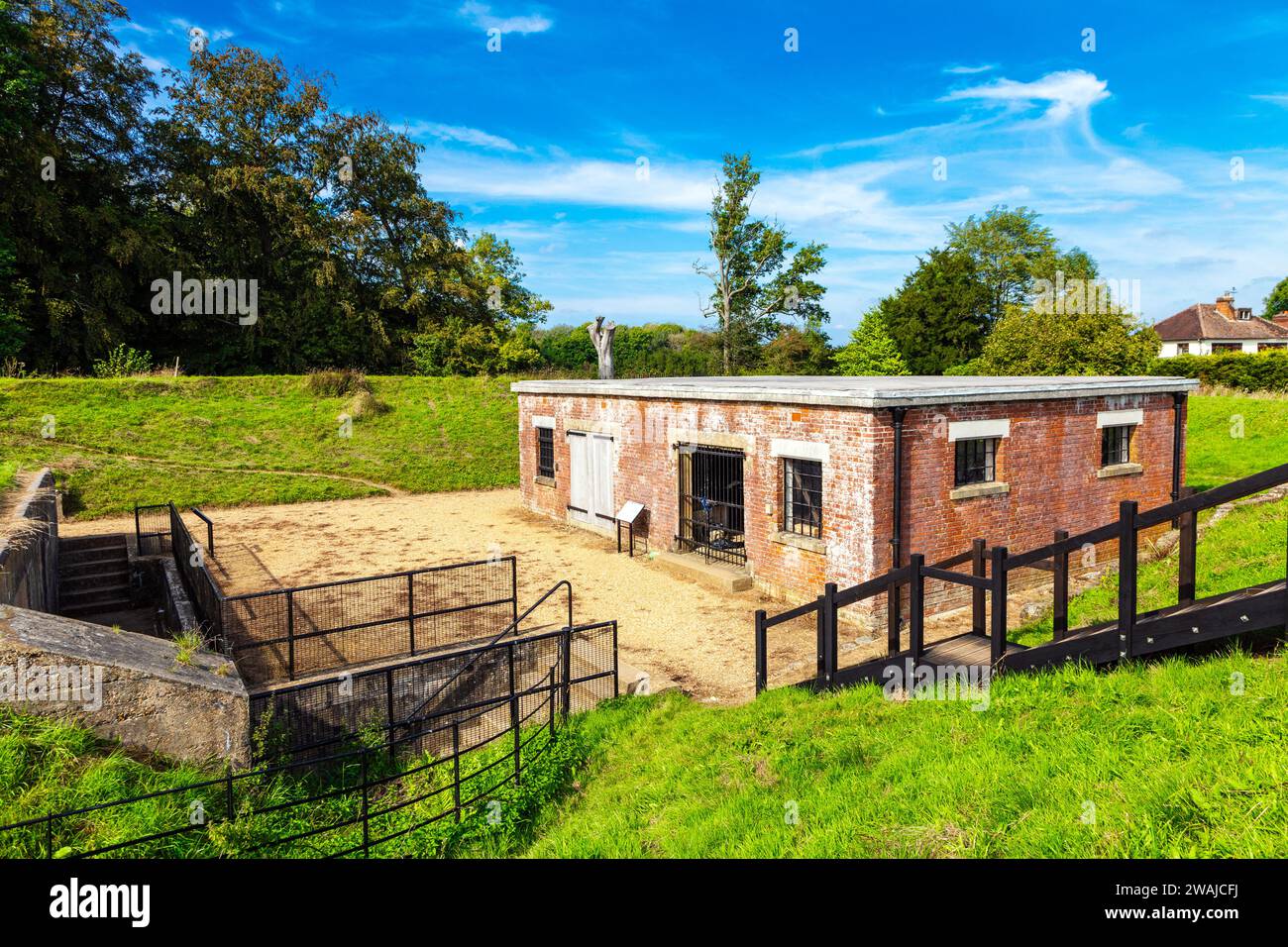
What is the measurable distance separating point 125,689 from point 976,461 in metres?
11.6

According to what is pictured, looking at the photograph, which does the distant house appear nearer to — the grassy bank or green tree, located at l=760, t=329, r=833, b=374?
green tree, located at l=760, t=329, r=833, b=374

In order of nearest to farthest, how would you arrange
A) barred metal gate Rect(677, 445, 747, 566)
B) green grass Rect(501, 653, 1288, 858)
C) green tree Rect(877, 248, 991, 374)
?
1. green grass Rect(501, 653, 1288, 858)
2. barred metal gate Rect(677, 445, 747, 566)
3. green tree Rect(877, 248, 991, 374)

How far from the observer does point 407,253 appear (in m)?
40.0

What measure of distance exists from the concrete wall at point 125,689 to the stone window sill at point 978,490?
999cm

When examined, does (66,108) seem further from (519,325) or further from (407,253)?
(519,325)

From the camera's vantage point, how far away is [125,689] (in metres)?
6.38

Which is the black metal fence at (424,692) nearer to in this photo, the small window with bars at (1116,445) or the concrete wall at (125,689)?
the concrete wall at (125,689)

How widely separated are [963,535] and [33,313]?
33200 mm

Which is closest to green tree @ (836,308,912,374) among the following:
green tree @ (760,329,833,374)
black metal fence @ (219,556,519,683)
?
green tree @ (760,329,833,374)

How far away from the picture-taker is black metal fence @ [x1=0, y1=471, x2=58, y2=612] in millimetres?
8562

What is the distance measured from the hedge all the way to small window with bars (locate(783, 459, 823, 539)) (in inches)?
951

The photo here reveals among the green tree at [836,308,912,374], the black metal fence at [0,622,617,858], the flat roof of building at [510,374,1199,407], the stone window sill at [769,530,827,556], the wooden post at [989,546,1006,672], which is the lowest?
the black metal fence at [0,622,617,858]

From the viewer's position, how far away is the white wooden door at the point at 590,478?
18.0 m
